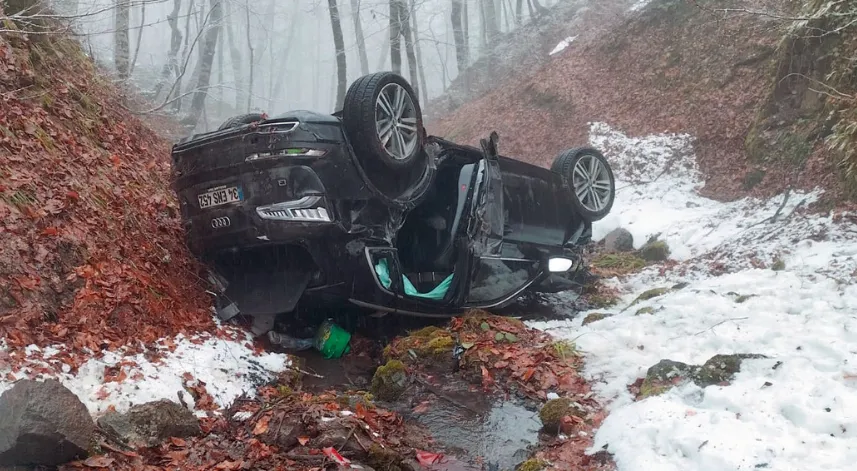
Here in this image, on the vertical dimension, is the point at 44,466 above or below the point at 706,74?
below

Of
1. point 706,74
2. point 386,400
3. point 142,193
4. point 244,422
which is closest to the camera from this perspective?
point 244,422

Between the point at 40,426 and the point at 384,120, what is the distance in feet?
11.6

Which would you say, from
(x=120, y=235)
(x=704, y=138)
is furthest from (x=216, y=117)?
(x=120, y=235)

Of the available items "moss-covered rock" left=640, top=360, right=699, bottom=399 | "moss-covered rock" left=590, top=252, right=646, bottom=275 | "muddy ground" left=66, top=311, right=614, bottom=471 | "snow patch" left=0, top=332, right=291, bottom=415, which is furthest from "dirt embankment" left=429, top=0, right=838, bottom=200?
"snow patch" left=0, top=332, right=291, bottom=415

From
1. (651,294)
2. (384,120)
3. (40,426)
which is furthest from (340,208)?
(651,294)

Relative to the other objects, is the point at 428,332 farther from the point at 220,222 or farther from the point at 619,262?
the point at 619,262

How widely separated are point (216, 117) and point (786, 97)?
110 ft

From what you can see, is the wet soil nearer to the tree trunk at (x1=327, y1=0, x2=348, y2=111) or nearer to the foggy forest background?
the foggy forest background

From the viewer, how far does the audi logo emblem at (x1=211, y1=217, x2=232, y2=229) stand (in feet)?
16.5

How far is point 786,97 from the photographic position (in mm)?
9766

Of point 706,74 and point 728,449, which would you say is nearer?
point 728,449

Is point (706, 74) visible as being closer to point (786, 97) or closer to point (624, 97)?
point (624, 97)

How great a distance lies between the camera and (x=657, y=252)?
9.38m

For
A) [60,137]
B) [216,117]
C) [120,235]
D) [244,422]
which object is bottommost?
[244,422]
